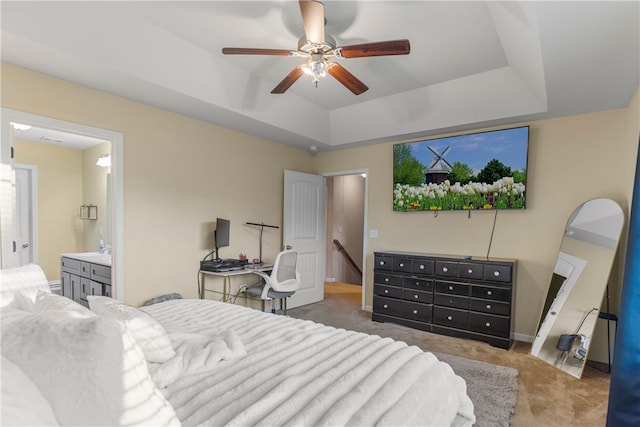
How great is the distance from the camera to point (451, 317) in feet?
11.8

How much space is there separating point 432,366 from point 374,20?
2.45m

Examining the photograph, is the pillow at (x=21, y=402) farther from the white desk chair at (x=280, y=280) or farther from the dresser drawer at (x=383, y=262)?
the dresser drawer at (x=383, y=262)

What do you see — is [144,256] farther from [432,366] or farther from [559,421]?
[559,421]

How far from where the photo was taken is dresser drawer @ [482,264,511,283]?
3.30 metres

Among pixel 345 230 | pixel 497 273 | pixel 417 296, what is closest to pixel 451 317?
pixel 417 296

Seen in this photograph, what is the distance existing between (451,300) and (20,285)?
3.64 m

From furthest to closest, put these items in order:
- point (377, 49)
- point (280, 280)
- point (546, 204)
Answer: point (280, 280), point (546, 204), point (377, 49)

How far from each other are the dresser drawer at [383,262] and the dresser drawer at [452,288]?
615 millimetres

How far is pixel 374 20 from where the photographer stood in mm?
2482

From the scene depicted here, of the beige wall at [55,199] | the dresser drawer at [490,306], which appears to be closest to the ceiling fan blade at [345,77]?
the dresser drawer at [490,306]

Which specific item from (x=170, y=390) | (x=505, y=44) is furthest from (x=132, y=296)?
(x=505, y=44)

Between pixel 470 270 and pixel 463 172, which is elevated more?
pixel 463 172

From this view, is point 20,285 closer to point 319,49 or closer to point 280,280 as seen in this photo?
point 319,49

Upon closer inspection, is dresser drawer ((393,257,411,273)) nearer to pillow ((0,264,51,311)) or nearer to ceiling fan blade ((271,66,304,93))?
ceiling fan blade ((271,66,304,93))
